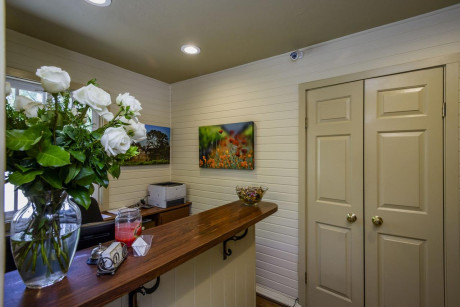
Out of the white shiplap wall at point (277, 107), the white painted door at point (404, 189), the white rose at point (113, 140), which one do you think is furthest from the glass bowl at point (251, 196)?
the white rose at point (113, 140)

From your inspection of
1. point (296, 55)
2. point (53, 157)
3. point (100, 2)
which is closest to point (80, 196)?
point (53, 157)

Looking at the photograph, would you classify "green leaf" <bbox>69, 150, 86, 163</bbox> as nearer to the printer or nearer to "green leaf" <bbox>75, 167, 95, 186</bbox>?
"green leaf" <bbox>75, 167, 95, 186</bbox>

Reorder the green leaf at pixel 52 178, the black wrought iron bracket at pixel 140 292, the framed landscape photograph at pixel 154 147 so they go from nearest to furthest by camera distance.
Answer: the green leaf at pixel 52 178, the black wrought iron bracket at pixel 140 292, the framed landscape photograph at pixel 154 147

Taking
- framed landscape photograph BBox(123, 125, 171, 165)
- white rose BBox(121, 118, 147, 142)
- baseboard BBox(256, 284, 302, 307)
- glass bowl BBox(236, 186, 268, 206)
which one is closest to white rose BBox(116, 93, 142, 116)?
white rose BBox(121, 118, 147, 142)

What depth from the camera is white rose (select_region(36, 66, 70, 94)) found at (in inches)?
26.1

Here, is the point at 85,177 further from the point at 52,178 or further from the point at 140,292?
the point at 140,292

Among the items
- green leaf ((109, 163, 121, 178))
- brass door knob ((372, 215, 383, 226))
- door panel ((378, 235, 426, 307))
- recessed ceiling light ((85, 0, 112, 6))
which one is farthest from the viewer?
brass door knob ((372, 215, 383, 226))

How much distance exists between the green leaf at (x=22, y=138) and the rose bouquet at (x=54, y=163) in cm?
1

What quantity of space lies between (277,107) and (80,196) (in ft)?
7.06

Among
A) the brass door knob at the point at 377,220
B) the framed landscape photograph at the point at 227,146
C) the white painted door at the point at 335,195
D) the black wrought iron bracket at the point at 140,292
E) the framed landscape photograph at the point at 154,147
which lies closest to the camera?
the black wrought iron bracket at the point at 140,292

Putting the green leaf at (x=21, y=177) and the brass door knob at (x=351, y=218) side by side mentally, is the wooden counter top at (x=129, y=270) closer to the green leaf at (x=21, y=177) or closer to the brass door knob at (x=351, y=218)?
the green leaf at (x=21, y=177)

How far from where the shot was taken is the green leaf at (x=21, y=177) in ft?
1.91

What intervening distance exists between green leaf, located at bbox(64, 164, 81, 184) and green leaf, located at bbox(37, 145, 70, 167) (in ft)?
0.25

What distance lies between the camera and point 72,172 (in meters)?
0.68
